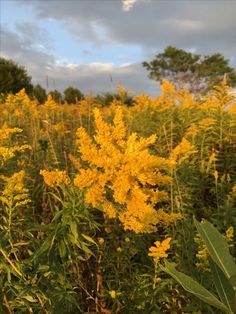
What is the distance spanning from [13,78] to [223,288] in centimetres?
1620

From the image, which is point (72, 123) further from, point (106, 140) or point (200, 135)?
point (106, 140)

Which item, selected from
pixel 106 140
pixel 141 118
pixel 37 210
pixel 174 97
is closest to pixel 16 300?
pixel 106 140

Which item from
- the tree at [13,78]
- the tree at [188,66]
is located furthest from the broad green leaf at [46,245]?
the tree at [188,66]

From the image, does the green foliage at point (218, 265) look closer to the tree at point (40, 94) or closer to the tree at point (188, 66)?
the tree at point (40, 94)

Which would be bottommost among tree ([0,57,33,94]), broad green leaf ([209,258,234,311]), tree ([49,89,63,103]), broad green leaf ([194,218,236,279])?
broad green leaf ([209,258,234,311])

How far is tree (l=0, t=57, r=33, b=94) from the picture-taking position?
15192 millimetres

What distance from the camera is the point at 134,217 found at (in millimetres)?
1658

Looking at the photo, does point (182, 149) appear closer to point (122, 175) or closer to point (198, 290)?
point (122, 175)

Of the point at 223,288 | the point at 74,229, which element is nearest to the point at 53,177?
the point at 74,229

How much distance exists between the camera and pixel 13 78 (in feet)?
52.0

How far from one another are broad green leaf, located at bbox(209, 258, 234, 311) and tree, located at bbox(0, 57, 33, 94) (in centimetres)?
1481

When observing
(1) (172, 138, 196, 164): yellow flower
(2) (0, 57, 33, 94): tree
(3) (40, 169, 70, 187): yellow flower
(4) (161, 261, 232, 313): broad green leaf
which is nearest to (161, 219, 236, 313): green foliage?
(4) (161, 261, 232, 313): broad green leaf

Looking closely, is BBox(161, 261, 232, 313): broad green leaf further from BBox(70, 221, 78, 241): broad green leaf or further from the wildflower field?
BBox(70, 221, 78, 241): broad green leaf

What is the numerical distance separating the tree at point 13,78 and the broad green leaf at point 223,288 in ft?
48.6
